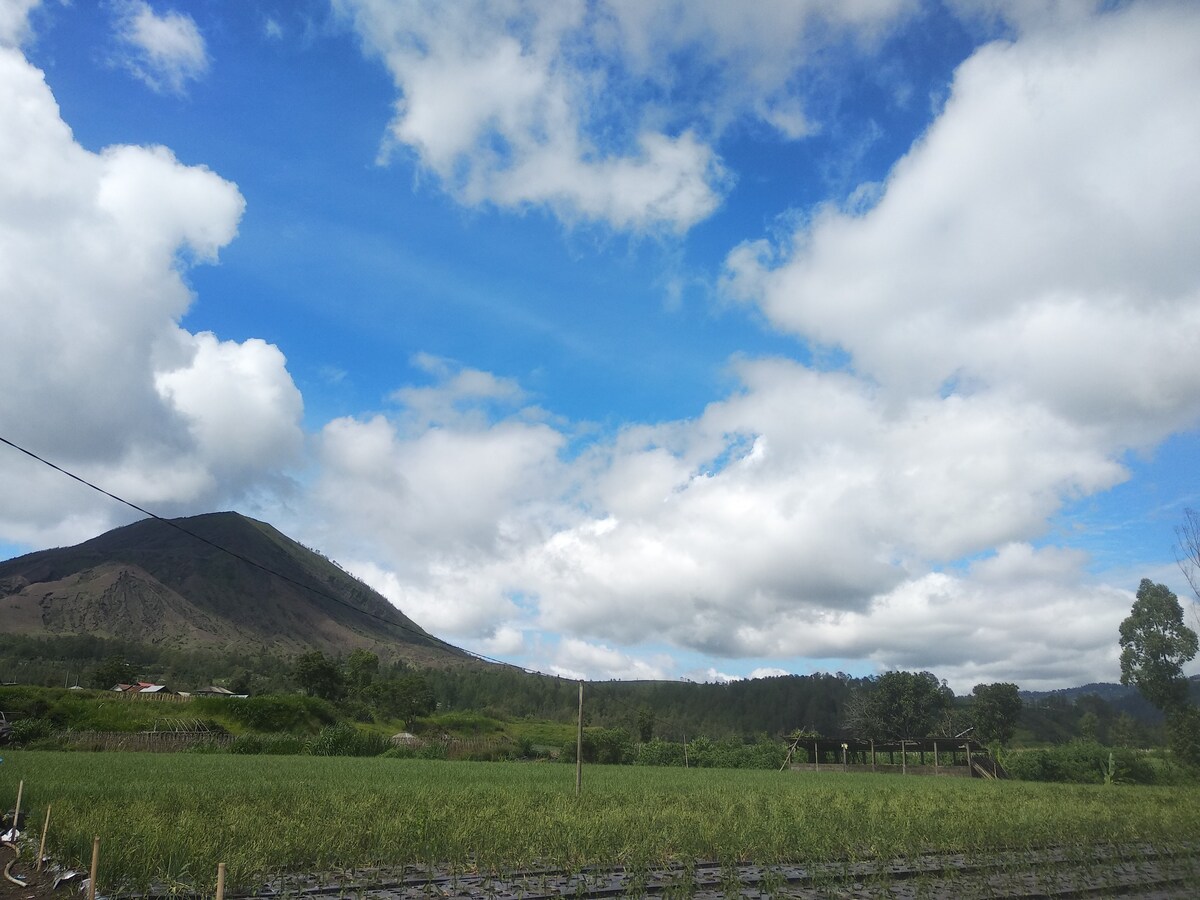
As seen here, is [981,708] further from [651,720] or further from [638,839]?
[638,839]

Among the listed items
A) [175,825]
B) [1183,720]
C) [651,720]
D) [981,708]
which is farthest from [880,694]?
[175,825]

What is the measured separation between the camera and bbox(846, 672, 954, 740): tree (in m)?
86.8

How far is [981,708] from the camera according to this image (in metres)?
81.8

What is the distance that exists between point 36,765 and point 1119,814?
117 ft

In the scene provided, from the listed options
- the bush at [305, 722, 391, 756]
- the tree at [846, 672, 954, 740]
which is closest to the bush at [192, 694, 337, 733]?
the bush at [305, 722, 391, 756]

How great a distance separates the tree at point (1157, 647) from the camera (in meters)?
45.2

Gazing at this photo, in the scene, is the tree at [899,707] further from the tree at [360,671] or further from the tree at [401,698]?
the tree at [360,671]

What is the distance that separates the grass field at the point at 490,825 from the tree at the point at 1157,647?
2503 cm

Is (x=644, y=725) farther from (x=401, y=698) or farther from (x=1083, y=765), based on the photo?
(x=1083, y=765)

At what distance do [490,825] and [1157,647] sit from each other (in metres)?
47.8

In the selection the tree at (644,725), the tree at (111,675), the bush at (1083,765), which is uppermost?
the tree at (111,675)

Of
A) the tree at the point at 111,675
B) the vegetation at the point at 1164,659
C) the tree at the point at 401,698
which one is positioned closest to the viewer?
the vegetation at the point at 1164,659

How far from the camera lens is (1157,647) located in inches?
1805

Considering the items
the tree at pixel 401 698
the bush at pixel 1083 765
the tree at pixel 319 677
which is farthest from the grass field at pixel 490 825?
the tree at pixel 319 677
